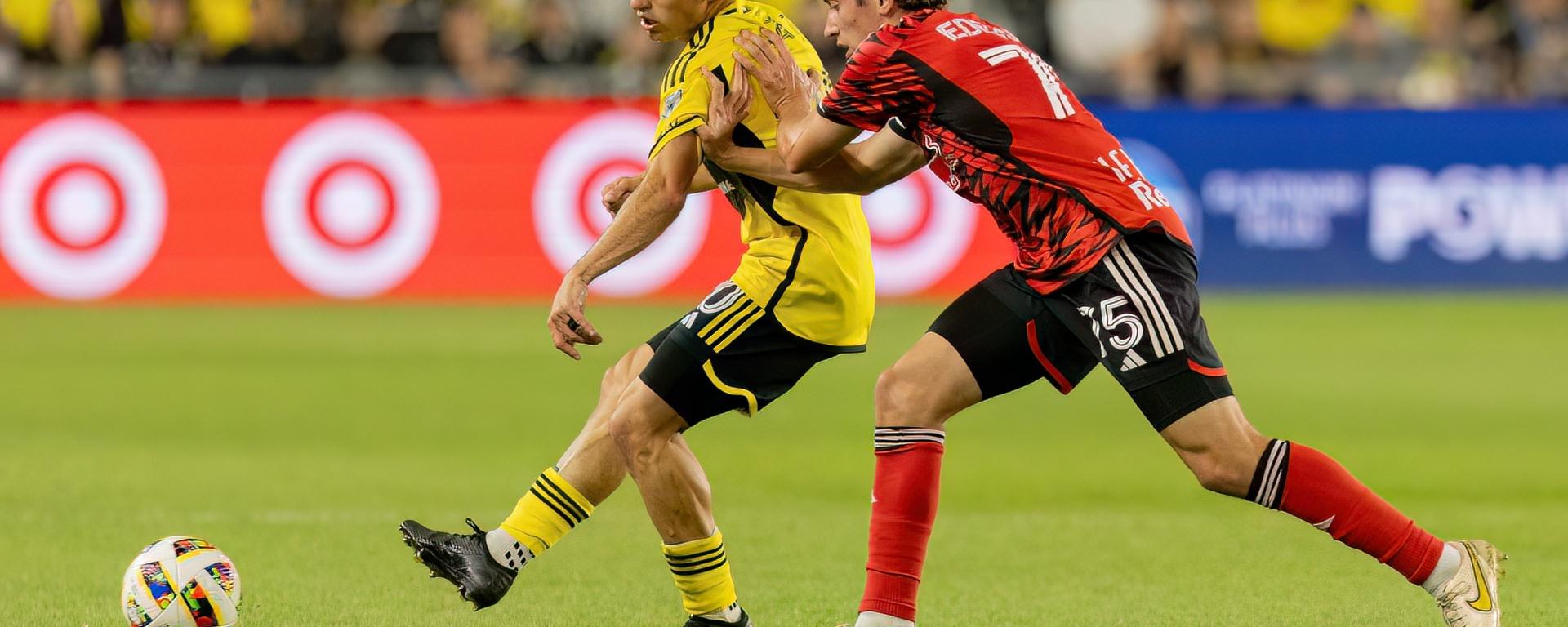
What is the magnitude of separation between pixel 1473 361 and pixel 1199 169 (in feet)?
13.4

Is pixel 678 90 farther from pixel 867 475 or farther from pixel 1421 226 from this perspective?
pixel 1421 226

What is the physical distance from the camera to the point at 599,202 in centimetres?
1647

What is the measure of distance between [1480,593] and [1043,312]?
1.39m

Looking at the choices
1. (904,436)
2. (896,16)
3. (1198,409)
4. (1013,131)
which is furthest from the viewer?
(896,16)

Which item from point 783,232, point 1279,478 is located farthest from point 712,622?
point 1279,478

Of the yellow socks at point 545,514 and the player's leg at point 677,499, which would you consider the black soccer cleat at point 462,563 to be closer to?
the yellow socks at point 545,514

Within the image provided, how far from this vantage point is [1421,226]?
1731 centimetres

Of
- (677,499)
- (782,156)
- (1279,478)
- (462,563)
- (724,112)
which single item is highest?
(724,112)

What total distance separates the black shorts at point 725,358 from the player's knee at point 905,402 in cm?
39

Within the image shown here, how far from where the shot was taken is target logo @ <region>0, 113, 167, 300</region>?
1598 cm

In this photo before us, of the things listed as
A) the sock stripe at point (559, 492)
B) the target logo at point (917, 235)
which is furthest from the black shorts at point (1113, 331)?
the target logo at point (917, 235)

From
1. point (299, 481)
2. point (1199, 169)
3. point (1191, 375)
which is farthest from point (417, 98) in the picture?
point (1191, 375)

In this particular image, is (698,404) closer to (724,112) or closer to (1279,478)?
(724,112)

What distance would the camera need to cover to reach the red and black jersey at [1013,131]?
5.27 metres
